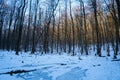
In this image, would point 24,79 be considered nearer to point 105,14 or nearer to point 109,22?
point 105,14

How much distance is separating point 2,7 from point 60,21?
15785mm

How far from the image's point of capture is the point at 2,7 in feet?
122

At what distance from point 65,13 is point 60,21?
18.3 feet

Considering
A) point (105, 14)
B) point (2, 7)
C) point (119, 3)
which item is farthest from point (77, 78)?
point (2, 7)

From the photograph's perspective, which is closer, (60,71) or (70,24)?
(60,71)

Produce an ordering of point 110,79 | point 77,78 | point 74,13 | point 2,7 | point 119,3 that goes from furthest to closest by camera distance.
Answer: point 74,13, point 2,7, point 119,3, point 77,78, point 110,79

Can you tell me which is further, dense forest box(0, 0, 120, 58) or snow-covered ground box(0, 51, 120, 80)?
dense forest box(0, 0, 120, 58)

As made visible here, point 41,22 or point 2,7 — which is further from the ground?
point 2,7

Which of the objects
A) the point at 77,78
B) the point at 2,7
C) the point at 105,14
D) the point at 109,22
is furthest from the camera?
the point at 2,7

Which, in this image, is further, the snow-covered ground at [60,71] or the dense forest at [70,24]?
the dense forest at [70,24]

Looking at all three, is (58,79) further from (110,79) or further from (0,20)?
(0,20)

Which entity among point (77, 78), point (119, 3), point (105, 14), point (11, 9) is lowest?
point (77, 78)

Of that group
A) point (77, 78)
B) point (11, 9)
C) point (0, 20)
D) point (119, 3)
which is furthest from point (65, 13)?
point (77, 78)

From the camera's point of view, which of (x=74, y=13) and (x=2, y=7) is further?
(x=74, y=13)
